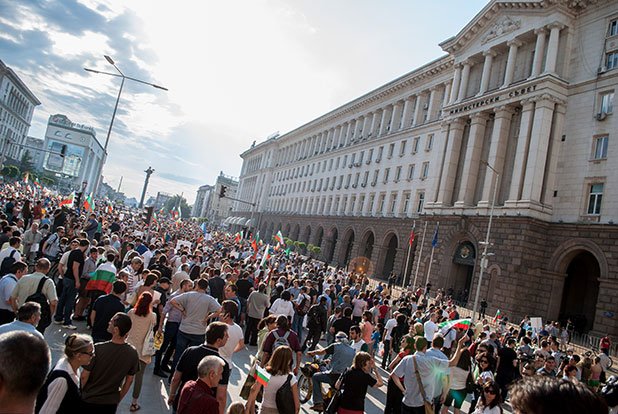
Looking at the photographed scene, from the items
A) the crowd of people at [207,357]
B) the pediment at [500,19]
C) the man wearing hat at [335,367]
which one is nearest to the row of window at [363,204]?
the pediment at [500,19]

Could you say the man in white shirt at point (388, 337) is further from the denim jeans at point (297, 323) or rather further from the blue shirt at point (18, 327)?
the blue shirt at point (18, 327)

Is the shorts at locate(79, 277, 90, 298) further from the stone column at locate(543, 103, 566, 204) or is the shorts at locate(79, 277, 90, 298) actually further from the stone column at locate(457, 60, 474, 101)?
the stone column at locate(457, 60, 474, 101)

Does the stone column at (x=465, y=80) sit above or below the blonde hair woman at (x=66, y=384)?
above

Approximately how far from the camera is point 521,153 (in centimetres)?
2972

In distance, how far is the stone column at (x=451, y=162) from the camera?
119 ft

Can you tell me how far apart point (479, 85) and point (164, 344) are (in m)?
35.3

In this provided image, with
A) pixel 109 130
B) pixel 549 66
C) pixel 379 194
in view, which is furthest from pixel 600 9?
pixel 109 130

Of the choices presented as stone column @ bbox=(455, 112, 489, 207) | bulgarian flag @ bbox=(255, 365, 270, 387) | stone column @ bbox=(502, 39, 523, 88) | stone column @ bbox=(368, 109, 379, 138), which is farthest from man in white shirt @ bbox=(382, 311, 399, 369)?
stone column @ bbox=(368, 109, 379, 138)

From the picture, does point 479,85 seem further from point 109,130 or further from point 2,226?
point 2,226

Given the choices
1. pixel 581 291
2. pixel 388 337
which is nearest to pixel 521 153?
pixel 581 291

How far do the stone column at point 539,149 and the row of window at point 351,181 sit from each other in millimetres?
15139

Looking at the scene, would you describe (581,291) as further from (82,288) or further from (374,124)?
(374,124)

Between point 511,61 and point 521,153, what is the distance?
7.74m

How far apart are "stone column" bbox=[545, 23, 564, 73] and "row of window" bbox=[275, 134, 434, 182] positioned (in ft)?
51.5
